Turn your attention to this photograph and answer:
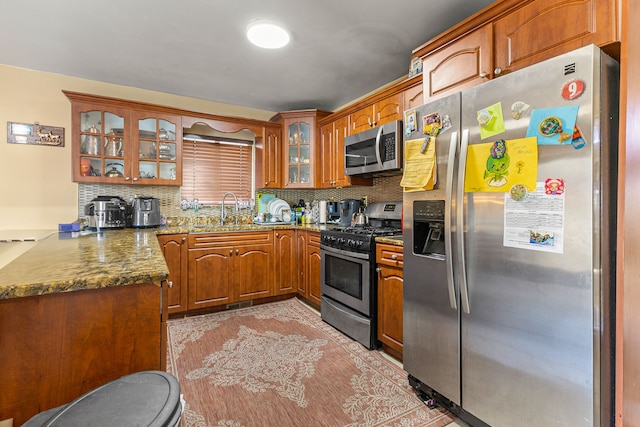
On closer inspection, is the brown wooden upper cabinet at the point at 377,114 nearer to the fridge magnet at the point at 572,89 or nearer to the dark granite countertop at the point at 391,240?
the dark granite countertop at the point at 391,240

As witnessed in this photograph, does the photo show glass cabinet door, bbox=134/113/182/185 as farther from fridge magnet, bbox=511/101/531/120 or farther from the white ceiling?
fridge magnet, bbox=511/101/531/120

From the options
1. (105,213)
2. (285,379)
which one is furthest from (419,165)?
(105,213)

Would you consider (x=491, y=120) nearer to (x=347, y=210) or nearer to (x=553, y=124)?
(x=553, y=124)

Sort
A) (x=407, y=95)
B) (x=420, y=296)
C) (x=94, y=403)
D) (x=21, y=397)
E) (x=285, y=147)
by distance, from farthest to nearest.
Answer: (x=285, y=147) → (x=407, y=95) → (x=420, y=296) → (x=21, y=397) → (x=94, y=403)

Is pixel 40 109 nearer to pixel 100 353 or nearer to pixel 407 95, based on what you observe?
pixel 100 353

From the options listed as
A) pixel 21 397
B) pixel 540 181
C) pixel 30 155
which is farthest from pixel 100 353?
pixel 30 155

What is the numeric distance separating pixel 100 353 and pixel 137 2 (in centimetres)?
206

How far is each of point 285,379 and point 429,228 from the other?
4.38 feet

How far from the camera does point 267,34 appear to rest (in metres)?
2.18

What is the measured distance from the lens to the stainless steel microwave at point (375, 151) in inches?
97.4

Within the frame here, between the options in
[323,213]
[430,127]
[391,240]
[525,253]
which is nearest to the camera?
[525,253]

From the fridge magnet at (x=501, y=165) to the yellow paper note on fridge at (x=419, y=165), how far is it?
21cm

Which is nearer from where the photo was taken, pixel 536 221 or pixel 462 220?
pixel 536 221

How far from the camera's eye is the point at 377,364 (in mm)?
2145
